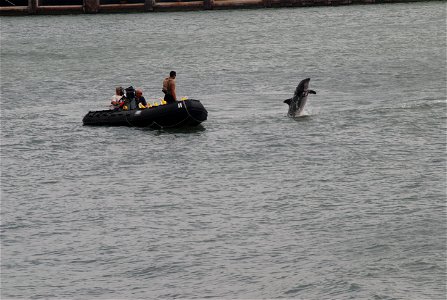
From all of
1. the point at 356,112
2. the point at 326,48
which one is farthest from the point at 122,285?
the point at 326,48

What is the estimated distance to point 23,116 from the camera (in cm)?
5497

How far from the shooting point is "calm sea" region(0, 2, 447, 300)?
1147 inches

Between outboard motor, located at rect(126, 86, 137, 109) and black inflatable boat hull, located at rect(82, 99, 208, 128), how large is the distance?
20.7 inches

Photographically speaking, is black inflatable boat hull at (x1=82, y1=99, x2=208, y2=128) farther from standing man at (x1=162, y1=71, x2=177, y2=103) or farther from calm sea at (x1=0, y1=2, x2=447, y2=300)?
calm sea at (x1=0, y1=2, x2=447, y2=300)

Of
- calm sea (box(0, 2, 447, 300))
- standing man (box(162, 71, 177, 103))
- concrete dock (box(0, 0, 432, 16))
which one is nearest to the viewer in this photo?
calm sea (box(0, 2, 447, 300))

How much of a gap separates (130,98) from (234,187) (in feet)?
35.9

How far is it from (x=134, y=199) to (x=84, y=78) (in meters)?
35.8

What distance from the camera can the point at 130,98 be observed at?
47875mm

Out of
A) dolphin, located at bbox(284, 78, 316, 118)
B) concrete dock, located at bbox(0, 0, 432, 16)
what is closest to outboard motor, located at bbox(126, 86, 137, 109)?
dolphin, located at bbox(284, 78, 316, 118)

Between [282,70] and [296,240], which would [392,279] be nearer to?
[296,240]

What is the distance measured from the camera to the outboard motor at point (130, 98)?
4731cm

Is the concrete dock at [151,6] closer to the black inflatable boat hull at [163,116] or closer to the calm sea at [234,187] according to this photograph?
the calm sea at [234,187]

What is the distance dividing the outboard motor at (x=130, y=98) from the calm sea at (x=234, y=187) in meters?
1.16

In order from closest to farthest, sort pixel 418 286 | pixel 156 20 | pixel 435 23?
pixel 418 286 → pixel 435 23 → pixel 156 20
